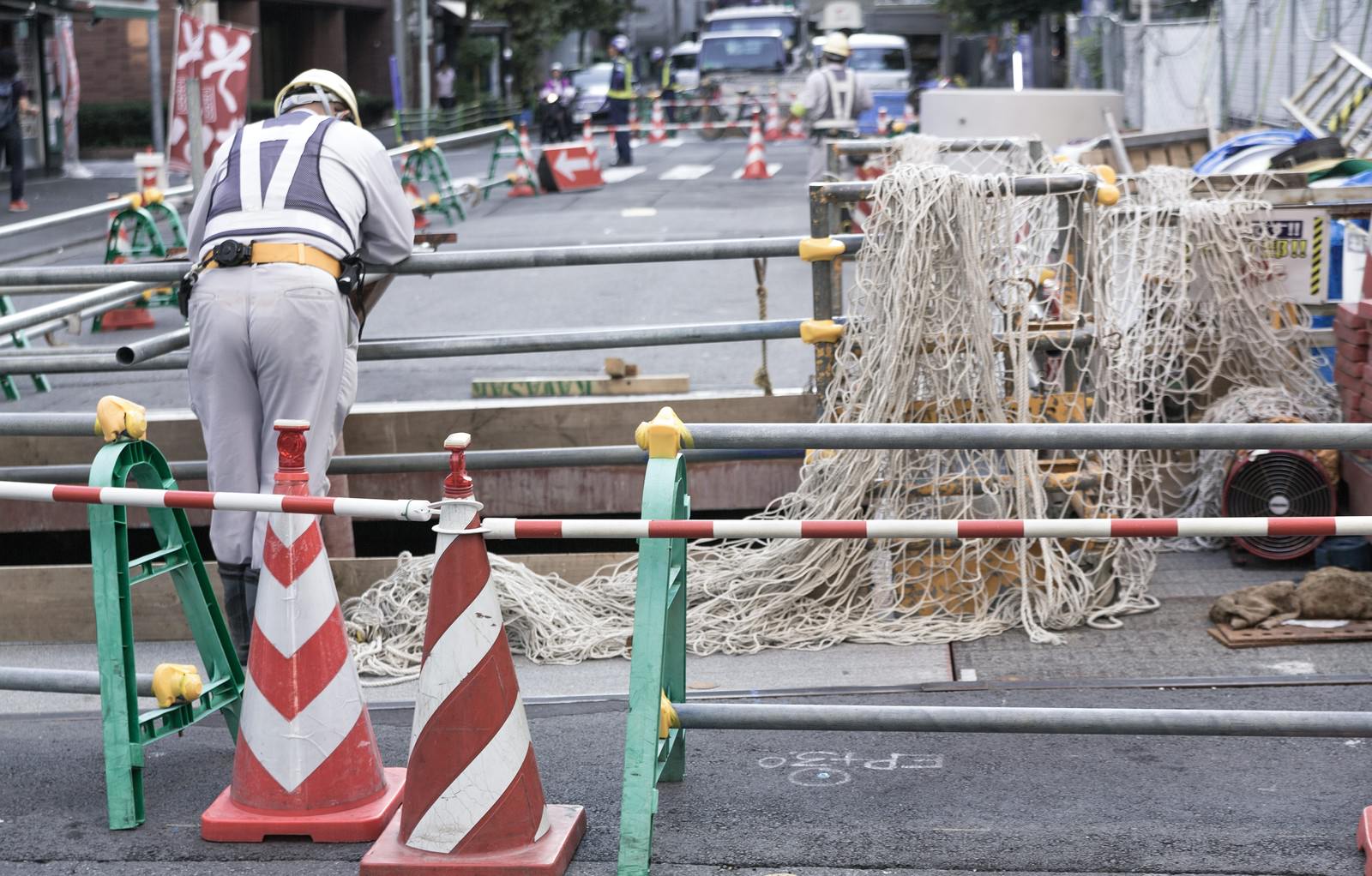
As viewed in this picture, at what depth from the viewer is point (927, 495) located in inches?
228

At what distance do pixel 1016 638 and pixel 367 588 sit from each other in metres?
2.44

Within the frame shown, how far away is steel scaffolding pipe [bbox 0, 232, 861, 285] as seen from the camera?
18.9ft

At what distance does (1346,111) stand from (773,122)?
2289cm

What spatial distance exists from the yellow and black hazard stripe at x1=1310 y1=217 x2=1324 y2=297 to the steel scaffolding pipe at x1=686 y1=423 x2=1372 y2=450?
3.55 metres

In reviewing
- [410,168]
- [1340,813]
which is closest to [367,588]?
[1340,813]

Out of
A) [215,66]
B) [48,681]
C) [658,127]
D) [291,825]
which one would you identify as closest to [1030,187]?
[291,825]

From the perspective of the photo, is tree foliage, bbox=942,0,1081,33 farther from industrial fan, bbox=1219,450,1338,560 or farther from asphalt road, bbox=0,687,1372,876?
asphalt road, bbox=0,687,1372,876

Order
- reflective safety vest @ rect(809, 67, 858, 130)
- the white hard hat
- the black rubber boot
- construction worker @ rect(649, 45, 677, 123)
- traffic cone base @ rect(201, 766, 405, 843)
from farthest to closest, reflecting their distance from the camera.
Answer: construction worker @ rect(649, 45, 677, 123) → reflective safety vest @ rect(809, 67, 858, 130) → the white hard hat → the black rubber boot → traffic cone base @ rect(201, 766, 405, 843)

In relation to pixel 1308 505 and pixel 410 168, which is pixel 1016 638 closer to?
pixel 1308 505

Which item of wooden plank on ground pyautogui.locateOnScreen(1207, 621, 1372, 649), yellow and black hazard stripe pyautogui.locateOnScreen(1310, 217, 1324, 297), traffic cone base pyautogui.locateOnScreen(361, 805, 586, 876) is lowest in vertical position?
traffic cone base pyautogui.locateOnScreen(361, 805, 586, 876)

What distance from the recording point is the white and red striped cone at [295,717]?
404cm

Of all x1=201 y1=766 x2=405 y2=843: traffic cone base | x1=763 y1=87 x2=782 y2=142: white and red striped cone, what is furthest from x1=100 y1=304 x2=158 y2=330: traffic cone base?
x1=763 y1=87 x2=782 y2=142: white and red striped cone

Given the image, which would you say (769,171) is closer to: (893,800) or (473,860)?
(893,800)

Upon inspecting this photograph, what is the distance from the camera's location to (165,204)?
13422 mm
